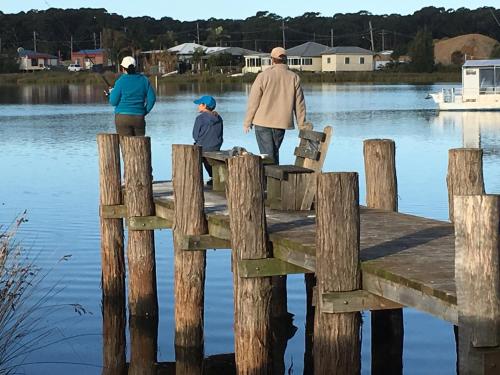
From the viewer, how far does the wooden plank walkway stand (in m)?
7.03

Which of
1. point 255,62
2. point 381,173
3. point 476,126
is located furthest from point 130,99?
point 255,62

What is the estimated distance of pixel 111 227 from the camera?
12719 mm

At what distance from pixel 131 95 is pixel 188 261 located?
355 centimetres

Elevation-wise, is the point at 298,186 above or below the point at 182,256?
above

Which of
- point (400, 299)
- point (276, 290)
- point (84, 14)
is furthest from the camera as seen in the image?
point (84, 14)

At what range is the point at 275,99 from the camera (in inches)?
481

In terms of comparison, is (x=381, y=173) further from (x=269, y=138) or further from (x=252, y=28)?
(x=252, y=28)

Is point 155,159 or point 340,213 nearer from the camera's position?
point 340,213

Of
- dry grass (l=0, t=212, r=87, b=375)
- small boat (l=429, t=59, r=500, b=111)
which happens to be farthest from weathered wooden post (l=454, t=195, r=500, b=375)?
small boat (l=429, t=59, r=500, b=111)

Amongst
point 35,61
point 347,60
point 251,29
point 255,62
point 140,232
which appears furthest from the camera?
point 251,29

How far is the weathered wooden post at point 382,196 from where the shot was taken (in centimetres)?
1059

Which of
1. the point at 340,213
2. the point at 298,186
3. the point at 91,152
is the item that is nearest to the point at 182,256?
the point at 298,186

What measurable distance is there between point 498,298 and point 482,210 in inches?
20.4

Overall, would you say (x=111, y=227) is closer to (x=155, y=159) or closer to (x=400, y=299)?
(x=400, y=299)
